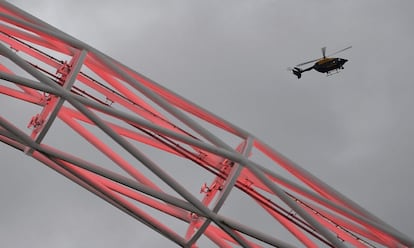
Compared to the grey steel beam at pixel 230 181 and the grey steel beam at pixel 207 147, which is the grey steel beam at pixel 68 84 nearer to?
the grey steel beam at pixel 207 147

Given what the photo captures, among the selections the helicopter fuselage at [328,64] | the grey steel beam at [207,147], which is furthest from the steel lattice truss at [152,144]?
the helicopter fuselage at [328,64]

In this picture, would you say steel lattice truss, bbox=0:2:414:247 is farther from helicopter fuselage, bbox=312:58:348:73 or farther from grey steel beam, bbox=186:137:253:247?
helicopter fuselage, bbox=312:58:348:73

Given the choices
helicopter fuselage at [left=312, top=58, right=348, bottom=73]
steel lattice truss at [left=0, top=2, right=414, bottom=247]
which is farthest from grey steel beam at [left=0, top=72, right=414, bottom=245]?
helicopter fuselage at [left=312, top=58, right=348, bottom=73]

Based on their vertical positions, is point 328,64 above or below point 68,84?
above

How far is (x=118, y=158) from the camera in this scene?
28.5 m

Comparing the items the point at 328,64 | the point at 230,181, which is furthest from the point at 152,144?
the point at 328,64

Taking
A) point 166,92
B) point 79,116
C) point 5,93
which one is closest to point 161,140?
point 166,92

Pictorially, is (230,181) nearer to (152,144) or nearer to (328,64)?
(152,144)

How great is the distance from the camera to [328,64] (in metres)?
59.6

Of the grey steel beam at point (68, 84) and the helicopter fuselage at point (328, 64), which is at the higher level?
the helicopter fuselage at point (328, 64)

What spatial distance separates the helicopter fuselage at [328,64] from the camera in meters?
58.9

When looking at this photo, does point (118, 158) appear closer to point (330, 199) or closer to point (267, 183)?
point (267, 183)

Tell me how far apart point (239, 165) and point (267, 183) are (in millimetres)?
1110

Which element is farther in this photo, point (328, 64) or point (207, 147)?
point (328, 64)
